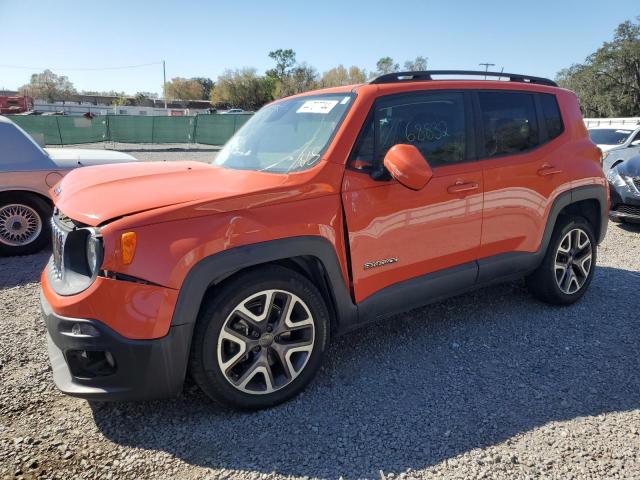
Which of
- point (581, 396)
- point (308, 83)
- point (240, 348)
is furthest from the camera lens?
point (308, 83)

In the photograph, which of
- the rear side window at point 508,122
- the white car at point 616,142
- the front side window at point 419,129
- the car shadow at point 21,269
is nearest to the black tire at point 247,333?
the front side window at point 419,129

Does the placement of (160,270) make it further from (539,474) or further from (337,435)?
(539,474)

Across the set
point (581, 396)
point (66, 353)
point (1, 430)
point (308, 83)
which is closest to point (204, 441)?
point (66, 353)

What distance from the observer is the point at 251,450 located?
2.38 meters

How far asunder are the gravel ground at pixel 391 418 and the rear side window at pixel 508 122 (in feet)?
4.72

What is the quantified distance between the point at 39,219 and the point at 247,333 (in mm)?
4525

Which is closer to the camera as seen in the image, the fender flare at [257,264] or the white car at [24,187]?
the fender flare at [257,264]

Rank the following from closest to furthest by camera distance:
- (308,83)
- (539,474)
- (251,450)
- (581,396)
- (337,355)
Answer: (539,474) → (251,450) → (581,396) → (337,355) → (308,83)

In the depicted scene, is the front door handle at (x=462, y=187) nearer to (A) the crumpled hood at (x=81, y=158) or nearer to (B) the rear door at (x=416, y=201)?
(B) the rear door at (x=416, y=201)

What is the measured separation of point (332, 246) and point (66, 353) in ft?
4.89

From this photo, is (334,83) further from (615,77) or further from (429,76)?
(429,76)

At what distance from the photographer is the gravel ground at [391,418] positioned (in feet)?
7.48

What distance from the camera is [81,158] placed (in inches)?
238

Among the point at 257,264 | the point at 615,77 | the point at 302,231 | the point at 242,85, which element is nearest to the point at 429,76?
the point at 302,231
